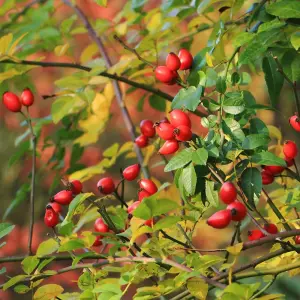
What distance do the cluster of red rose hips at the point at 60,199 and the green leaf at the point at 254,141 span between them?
0.26 meters

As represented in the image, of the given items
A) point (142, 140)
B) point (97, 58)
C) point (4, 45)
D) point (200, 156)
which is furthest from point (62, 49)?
point (200, 156)

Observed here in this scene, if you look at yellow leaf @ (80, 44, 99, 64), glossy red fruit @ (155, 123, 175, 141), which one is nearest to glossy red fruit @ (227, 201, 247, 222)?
glossy red fruit @ (155, 123, 175, 141)

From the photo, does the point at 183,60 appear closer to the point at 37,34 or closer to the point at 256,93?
the point at 37,34

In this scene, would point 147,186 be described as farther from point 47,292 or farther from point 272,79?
point 272,79

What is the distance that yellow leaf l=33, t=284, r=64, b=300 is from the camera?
39.2 inches

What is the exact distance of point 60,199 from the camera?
3.28 feet

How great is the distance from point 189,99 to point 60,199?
23cm

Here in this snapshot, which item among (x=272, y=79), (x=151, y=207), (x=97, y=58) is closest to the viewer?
(x=151, y=207)

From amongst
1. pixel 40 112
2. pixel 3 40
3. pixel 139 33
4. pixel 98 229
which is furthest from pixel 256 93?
pixel 98 229

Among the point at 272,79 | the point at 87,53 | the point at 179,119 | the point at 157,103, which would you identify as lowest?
the point at 157,103

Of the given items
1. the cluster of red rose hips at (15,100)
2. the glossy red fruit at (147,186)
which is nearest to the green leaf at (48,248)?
the glossy red fruit at (147,186)

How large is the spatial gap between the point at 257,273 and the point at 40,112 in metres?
2.78

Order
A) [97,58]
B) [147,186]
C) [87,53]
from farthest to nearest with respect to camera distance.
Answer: [87,53], [97,58], [147,186]

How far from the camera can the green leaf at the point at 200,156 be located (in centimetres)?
86
